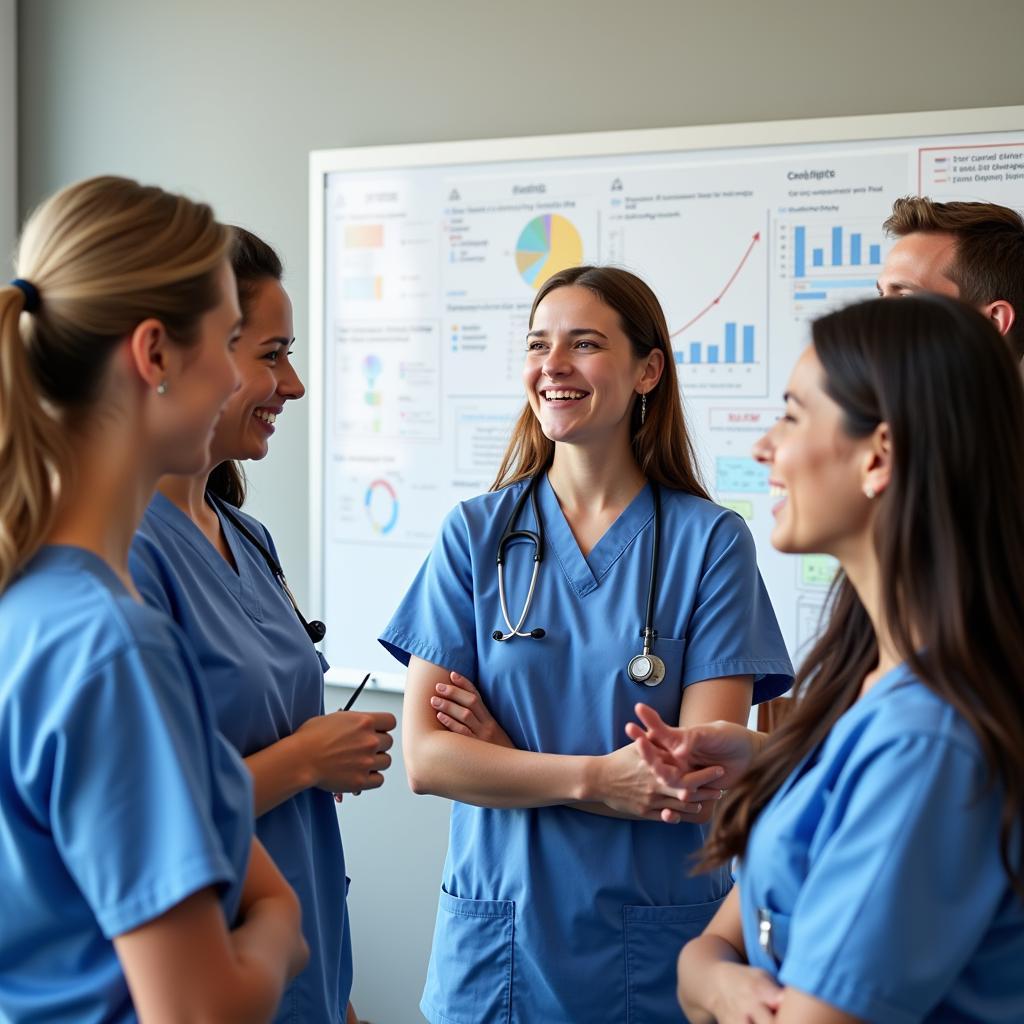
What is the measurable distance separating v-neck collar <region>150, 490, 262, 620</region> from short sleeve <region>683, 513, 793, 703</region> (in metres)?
0.66

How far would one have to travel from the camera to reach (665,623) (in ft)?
5.82

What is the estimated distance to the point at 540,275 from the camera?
9.41 ft

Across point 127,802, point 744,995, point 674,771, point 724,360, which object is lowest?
point 744,995

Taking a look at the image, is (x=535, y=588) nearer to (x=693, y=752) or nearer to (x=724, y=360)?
(x=693, y=752)

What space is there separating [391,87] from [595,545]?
1.66 metres

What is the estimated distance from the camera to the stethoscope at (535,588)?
172cm

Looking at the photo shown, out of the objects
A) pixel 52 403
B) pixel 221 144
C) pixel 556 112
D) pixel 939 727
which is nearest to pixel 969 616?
pixel 939 727

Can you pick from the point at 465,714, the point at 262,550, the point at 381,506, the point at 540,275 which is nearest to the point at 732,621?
the point at 465,714

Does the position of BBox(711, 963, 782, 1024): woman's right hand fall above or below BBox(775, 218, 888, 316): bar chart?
below

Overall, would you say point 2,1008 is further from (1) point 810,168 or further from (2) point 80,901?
(1) point 810,168

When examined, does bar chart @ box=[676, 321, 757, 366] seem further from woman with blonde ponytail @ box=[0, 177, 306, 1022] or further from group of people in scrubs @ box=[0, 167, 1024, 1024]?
woman with blonde ponytail @ box=[0, 177, 306, 1022]

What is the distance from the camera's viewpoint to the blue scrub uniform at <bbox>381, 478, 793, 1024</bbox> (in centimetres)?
169

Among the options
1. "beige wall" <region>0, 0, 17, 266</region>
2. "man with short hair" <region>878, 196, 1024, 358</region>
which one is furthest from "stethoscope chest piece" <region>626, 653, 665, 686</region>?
"beige wall" <region>0, 0, 17, 266</region>

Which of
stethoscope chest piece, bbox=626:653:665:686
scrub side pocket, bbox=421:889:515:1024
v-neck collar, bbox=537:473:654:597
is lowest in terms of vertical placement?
scrub side pocket, bbox=421:889:515:1024
